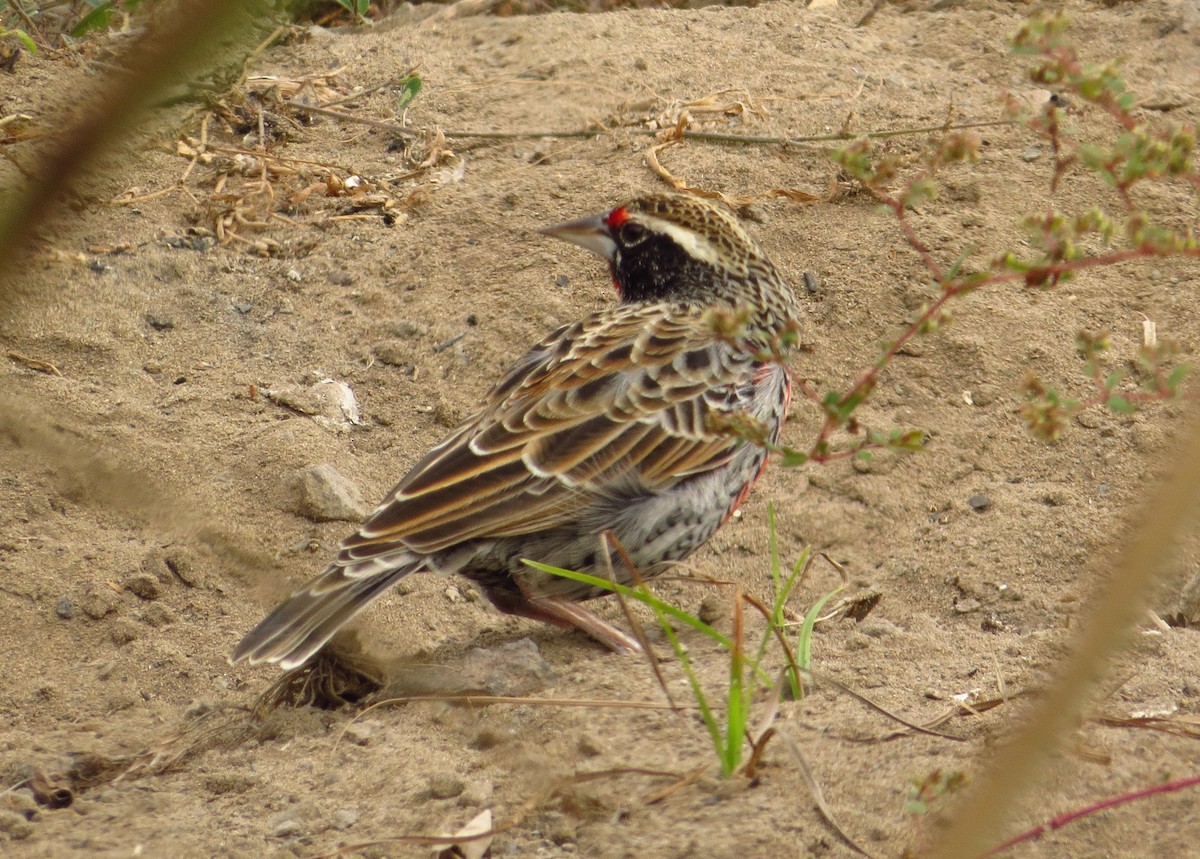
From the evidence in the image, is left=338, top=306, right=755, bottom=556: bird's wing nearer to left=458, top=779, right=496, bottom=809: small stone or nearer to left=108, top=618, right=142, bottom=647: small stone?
left=108, top=618, right=142, bottom=647: small stone

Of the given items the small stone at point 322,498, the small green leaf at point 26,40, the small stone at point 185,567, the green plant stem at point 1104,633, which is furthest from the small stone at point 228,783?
the small green leaf at point 26,40

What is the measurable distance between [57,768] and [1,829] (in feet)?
1.15

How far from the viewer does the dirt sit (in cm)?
330

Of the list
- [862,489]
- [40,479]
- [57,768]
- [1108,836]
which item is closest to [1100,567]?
[862,489]

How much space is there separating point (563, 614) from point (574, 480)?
448 millimetres

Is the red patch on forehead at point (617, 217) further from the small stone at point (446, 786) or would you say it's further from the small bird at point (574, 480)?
the small stone at point (446, 786)

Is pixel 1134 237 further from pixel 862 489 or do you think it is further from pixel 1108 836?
pixel 862 489

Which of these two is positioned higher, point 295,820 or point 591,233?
point 591,233

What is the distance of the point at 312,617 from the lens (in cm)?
399

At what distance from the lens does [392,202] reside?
21.6 feet

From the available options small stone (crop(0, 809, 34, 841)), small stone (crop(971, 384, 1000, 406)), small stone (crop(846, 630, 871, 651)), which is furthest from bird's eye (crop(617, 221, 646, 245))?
small stone (crop(0, 809, 34, 841))

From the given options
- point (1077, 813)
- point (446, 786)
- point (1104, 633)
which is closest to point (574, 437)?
point (446, 786)

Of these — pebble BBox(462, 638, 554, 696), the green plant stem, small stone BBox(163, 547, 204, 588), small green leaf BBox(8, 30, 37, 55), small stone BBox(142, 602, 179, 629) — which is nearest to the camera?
the green plant stem

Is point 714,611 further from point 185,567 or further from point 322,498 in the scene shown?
point 185,567
